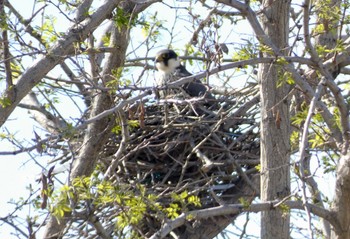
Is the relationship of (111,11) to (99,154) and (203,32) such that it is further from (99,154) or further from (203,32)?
(99,154)

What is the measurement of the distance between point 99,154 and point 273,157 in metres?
1.77

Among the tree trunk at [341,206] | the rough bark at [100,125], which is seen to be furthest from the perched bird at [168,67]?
the tree trunk at [341,206]

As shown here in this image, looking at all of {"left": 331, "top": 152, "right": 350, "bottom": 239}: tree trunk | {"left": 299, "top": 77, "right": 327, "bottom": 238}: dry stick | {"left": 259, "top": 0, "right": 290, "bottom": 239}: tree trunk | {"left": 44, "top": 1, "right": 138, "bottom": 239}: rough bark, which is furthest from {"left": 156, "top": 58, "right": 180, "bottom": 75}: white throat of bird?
{"left": 299, "top": 77, "right": 327, "bottom": 238}: dry stick

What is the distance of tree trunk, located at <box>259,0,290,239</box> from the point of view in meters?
5.63

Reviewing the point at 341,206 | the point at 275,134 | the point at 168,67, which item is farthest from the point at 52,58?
the point at 168,67

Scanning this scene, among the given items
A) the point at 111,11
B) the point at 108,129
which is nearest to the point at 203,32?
the point at 111,11

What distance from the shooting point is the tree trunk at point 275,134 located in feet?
18.5

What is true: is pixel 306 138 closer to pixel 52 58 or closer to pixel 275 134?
pixel 275 134

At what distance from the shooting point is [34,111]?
25.2 ft

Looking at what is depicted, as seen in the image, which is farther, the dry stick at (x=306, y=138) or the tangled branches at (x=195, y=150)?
the tangled branches at (x=195, y=150)

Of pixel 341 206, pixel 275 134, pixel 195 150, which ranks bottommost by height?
pixel 341 206

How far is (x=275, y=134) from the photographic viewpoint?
18.8 feet

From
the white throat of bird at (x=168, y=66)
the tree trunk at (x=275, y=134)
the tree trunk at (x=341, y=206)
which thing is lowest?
the tree trunk at (x=341, y=206)

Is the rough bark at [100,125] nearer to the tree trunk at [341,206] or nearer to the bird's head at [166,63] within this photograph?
the tree trunk at [341,206]
